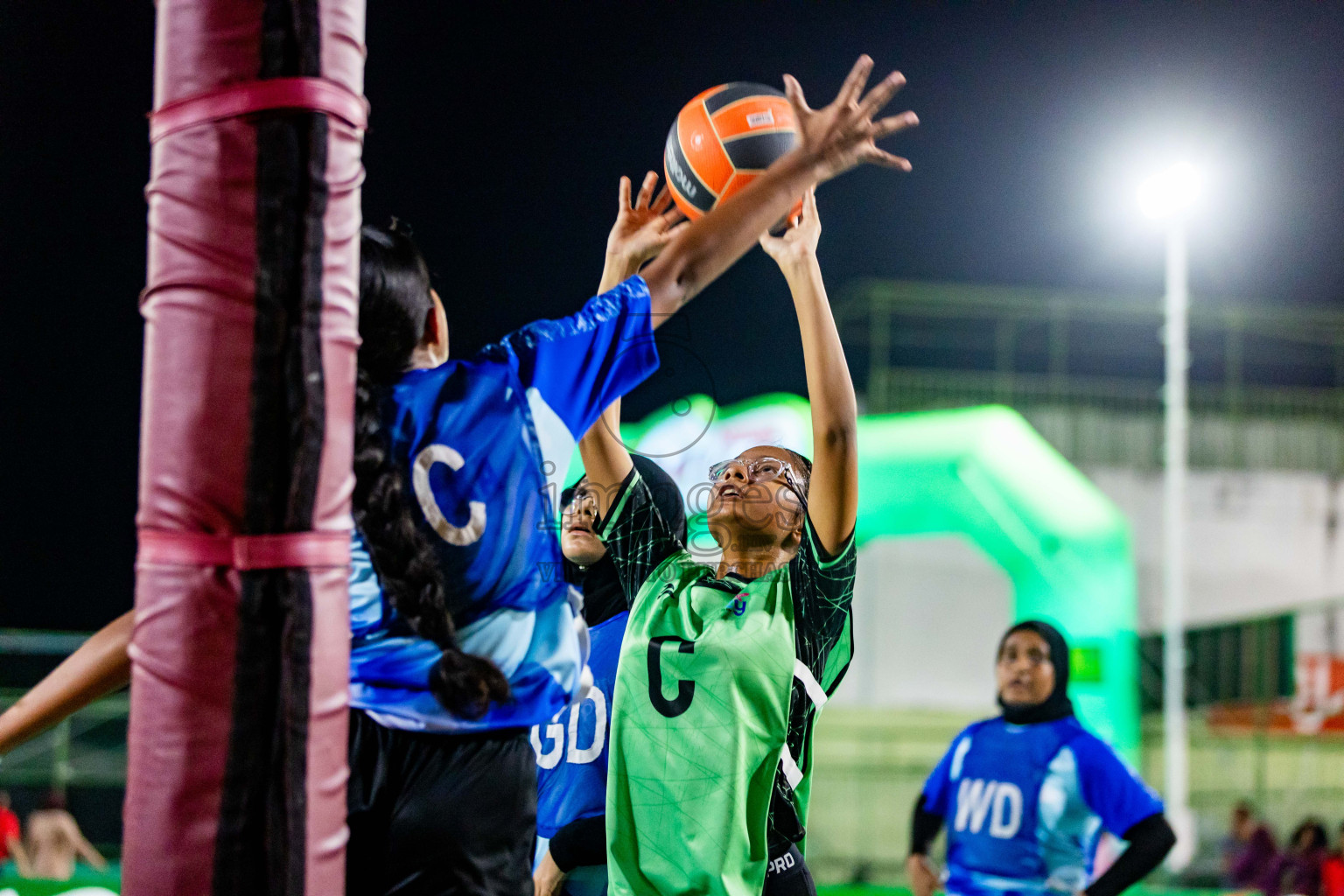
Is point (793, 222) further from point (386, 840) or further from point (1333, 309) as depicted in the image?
point (1333, 309)

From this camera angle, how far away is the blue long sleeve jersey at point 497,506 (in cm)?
179

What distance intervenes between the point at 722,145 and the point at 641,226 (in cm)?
31

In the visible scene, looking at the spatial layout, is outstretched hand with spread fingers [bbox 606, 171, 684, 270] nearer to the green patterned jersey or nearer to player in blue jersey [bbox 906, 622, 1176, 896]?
the green patterned jersey

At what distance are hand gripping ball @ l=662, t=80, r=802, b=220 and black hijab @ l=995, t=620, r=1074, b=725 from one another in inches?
93.8

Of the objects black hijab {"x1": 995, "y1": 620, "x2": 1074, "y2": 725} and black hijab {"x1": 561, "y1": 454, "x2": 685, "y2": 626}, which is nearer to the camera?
black hijab {"x1": 561, "y1": 454, "x2": 685, "y2": 626}

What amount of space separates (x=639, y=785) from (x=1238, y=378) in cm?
1880

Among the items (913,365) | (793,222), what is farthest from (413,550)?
(913,365)

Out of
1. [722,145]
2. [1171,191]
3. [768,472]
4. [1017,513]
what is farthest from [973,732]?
[1171,191]

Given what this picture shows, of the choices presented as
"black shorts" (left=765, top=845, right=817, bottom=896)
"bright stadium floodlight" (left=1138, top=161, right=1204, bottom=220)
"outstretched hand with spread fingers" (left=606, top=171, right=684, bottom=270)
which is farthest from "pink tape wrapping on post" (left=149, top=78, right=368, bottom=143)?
"bright stadium floodlight" (left=1138, top=161, right=1204, bottom=220)

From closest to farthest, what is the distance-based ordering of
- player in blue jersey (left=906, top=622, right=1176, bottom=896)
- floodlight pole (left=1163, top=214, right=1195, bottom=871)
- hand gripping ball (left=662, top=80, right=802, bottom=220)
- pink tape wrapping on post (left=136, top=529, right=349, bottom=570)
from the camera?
1. pink tape wrapping on post (left=136, top=529, right=349, bottom=570)
2. hand gripping ball (left=662, top=80, right=802, bottom=220)
3. player in blue jersey (left=906, top=622, right=1176, bottom=896)
4. floodlight pole (left=1163, top=214, right=1195, bottom=871)

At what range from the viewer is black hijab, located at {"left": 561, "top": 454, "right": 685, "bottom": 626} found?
9.12 feet

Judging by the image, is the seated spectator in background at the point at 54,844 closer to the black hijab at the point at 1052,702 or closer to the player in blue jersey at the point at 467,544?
the black hijab at the point at 1052,702

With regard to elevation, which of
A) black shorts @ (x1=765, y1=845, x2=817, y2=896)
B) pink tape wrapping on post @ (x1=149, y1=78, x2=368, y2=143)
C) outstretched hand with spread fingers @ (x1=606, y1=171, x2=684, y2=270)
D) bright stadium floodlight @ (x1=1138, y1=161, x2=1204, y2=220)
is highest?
bright stadium floodlight @ (x1=1138, y1=161, x2=1204, y2=220)

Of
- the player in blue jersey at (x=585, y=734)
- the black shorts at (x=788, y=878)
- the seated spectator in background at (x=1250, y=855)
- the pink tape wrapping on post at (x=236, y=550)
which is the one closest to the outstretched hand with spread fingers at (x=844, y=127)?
the player in blue jersey at (x=585, y=734)
